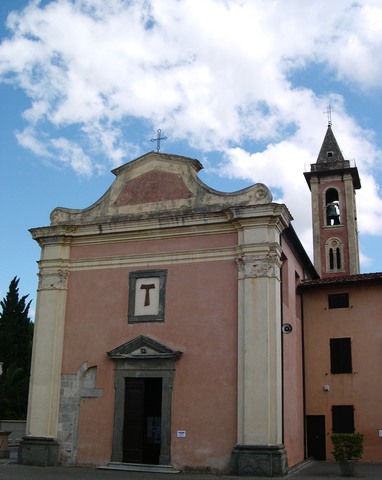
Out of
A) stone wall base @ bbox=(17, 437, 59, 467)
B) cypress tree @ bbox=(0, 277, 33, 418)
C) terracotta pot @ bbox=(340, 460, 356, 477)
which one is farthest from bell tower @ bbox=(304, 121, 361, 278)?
stone wall base @ bbox=(17, 437, 59, 467)

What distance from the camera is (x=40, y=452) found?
17.4 metres

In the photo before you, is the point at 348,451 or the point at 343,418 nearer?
the point at 348,451

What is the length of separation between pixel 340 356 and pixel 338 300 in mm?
1935

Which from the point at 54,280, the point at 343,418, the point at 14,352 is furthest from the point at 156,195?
the point at 14,352

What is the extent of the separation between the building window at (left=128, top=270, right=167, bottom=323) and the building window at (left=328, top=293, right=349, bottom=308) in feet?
20.8

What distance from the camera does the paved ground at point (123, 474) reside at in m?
14.6

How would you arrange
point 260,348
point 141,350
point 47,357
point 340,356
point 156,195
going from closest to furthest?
point 260,348, point 141,350, point 47,357, point 156,195, point 340,356

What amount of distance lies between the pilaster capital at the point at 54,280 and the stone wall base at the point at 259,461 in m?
7.73

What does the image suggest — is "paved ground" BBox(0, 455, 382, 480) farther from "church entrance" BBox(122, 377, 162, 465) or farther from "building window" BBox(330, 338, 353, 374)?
"building window" BBox(330, 338, 353, 374)

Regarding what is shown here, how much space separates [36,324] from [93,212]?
412 centimetres

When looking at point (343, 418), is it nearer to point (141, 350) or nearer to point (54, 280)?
point (141, 350)

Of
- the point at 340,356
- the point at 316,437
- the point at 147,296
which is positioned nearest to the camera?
the point at 147,296

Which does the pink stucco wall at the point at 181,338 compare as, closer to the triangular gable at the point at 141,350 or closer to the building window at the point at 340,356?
the triangular gable at the point at 141,350

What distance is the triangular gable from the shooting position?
55.9ft
